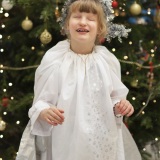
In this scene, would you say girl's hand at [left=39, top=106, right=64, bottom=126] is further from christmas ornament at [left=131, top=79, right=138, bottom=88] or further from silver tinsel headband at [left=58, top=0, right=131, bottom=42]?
christmas ornament at [left=131, top=79, right=138, bottom=88]

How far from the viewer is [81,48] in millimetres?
1550

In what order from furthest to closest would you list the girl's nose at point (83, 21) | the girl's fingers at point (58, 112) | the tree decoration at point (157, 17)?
the tree decoration at point (157, 17) < the girl's nose at point (83, 21) < the girl's fingers at point (58, 112)

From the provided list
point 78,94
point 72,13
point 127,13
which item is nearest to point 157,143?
point 127,13

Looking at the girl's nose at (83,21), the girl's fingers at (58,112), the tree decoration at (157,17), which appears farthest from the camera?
the tree decoration at (157,17)

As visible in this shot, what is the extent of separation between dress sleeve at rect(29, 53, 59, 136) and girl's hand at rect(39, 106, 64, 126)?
68mm

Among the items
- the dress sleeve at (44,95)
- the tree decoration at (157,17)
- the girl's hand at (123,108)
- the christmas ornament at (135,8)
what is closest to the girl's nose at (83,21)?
the dress sleeve at (44,95)

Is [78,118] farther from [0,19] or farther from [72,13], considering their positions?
[0,19]

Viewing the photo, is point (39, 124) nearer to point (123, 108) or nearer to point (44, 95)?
point (44, 95)

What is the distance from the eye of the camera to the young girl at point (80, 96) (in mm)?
1482

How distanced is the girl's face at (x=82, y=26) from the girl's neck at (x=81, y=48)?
1.4 inches

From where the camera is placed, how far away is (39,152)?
64.0 inches

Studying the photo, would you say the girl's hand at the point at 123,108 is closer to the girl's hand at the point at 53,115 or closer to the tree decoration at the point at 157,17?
the girl's hand at the point at 53,115

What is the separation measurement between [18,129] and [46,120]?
81cm

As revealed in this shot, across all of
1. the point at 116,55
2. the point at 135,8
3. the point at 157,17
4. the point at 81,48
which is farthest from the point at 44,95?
the point at 157,17
